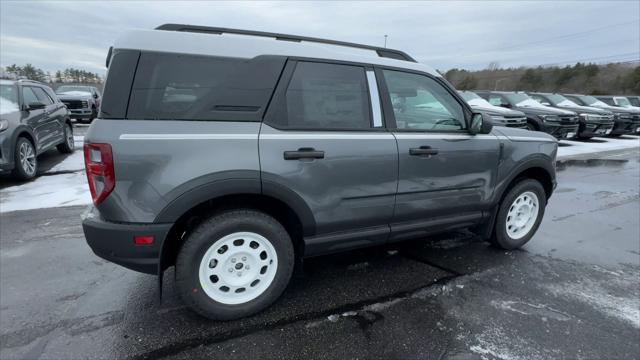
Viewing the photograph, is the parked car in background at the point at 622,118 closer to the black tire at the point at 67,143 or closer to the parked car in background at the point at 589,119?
the parked car in background at the point at 589,119

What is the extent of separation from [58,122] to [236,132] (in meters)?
8.01

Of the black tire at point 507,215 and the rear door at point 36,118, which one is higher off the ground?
the rear door at point 36,118

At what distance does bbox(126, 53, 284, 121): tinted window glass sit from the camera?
2.30m

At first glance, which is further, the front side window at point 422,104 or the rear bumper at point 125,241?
the front side window at point 422,104

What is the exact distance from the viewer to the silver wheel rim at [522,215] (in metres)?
3.96

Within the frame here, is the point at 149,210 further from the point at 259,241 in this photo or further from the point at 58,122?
the point at 58,122

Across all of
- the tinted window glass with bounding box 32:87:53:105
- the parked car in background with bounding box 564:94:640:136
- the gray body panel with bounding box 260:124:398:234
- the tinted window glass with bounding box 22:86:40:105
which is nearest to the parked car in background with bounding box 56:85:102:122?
the tinted window glass with bounding box 32:87:53:105

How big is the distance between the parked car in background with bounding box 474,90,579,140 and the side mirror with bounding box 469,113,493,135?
9.81 m

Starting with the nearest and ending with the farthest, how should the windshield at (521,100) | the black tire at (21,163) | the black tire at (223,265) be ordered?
the black tire at (223,265), the black tire at (21,163), the windshield at (521,100)

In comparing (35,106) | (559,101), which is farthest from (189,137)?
(559,101)

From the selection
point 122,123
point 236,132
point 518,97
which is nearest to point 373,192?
point 236,132

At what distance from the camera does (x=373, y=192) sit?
9.61ft

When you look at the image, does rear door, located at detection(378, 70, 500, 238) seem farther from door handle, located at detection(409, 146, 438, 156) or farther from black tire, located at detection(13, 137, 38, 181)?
black tire, located at detection(13, 137, 38, 181)

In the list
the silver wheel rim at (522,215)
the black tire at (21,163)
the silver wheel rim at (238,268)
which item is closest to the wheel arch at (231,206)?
the silver wheel rim at (238,268)
